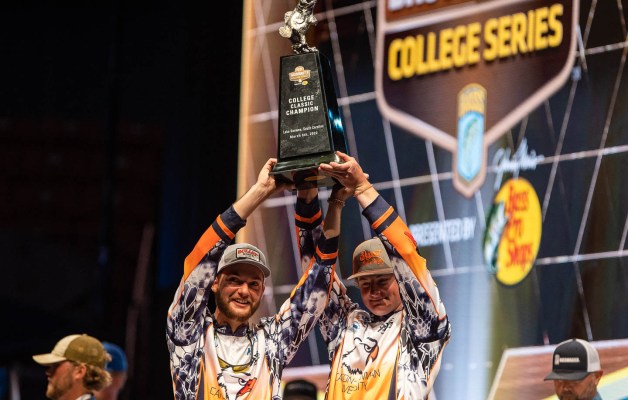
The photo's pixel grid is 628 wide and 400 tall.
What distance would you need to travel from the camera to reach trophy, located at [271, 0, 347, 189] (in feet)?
10.3

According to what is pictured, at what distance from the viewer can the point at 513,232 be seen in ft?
13.7

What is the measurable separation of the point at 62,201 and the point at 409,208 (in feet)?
11.2

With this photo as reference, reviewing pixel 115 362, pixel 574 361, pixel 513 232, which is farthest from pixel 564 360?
pixel 115 362

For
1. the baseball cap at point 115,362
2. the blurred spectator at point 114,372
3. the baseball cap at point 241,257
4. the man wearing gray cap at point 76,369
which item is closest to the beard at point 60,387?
the man wearing gray cap at point 76,369

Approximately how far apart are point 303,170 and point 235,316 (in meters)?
0.48

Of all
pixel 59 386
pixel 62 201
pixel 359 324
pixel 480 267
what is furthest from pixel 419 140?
pixel 62 201

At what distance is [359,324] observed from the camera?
3.22 metres

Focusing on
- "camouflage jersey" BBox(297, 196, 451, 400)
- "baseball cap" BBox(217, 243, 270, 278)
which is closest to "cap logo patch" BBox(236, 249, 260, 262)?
"baseball cap" BBox(217, 243, 270, 278)

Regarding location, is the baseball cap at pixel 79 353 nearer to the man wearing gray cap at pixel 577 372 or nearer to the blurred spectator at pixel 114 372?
the blurred spectator at pixel 114 372

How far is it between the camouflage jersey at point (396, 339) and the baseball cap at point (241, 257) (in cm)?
34

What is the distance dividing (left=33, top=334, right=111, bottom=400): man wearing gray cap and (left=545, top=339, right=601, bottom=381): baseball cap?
1711 millimetres

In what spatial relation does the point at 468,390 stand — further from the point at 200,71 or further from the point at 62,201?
the point at 62,201

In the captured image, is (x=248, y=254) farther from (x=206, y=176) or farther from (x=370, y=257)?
(x=206, y=176)

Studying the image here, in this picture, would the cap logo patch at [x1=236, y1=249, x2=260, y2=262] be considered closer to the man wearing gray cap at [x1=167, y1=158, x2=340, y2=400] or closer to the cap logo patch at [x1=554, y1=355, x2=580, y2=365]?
the man wearing gray cap at [x1=167, y1=158, x2=340, y2=400]
